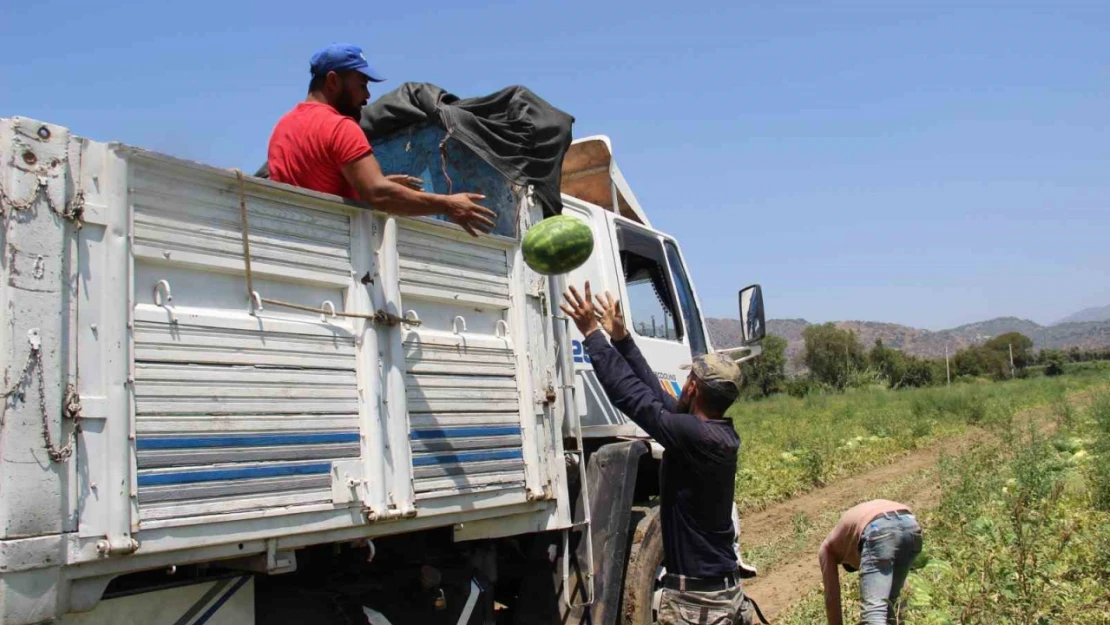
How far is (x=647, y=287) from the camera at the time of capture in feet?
23.2

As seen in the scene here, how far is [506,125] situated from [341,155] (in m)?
1.43

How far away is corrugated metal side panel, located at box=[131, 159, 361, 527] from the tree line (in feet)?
166

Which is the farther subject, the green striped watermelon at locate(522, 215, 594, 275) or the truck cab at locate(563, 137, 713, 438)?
the truck cab at locate(563, 137, 713, 438)

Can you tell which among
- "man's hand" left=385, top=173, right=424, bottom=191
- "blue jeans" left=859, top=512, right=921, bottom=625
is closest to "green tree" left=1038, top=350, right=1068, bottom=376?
"blue jeans" left=859, top=512, right=921, bottom=625

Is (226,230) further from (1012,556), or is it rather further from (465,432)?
(1012,556)

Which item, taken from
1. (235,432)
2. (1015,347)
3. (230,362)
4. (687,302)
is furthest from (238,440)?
(1015,347)

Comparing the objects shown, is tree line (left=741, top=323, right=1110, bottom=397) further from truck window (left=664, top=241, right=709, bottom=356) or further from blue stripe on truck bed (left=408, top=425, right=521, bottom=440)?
blue stripe on truck bed (left=408, top=425, right=521, bottom=440)

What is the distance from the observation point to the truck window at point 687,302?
7422mm

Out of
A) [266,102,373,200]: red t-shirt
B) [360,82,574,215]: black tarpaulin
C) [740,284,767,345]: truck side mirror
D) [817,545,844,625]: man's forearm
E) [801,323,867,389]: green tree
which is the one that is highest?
[801,323,867,389]: green tree

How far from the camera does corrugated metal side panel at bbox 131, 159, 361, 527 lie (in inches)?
123

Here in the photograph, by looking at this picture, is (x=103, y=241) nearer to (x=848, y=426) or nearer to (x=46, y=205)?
(x=46, y=205)

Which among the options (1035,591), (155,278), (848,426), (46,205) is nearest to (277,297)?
(155,278)

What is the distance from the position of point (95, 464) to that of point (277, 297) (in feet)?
3.14

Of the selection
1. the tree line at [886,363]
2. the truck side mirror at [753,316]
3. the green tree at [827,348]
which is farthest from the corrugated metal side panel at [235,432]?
the green tree at [827,348]
